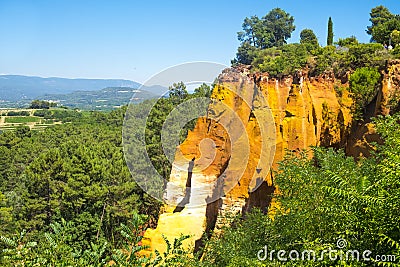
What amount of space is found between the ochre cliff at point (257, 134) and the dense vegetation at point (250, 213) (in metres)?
0.90

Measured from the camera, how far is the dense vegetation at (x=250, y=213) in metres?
4.75

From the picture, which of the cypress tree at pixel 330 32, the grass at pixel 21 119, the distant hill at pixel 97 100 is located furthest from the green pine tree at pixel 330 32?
the grass at pixel 21 119

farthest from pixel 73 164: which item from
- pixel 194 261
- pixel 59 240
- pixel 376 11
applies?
pixel 376 11

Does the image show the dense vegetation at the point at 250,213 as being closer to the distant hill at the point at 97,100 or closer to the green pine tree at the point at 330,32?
the green pine tree at the point at 330,32

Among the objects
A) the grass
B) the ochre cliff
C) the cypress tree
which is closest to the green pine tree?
the cypress tree

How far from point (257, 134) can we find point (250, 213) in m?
2.56

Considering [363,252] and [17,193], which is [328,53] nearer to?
[363,252]

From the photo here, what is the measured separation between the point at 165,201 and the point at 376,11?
28442 mm

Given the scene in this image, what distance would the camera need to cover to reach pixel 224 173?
13430 millimetres

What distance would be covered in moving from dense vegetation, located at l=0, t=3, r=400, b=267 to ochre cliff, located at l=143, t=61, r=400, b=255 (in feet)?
2.94

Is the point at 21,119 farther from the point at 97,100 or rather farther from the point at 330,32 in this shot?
the point at 330,32

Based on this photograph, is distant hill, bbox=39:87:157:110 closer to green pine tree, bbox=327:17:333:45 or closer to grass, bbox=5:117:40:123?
grass, bbox=5:117:40:123

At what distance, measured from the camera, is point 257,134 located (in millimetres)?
12109

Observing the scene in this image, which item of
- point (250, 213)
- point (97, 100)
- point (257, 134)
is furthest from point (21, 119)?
point (250, 213)
